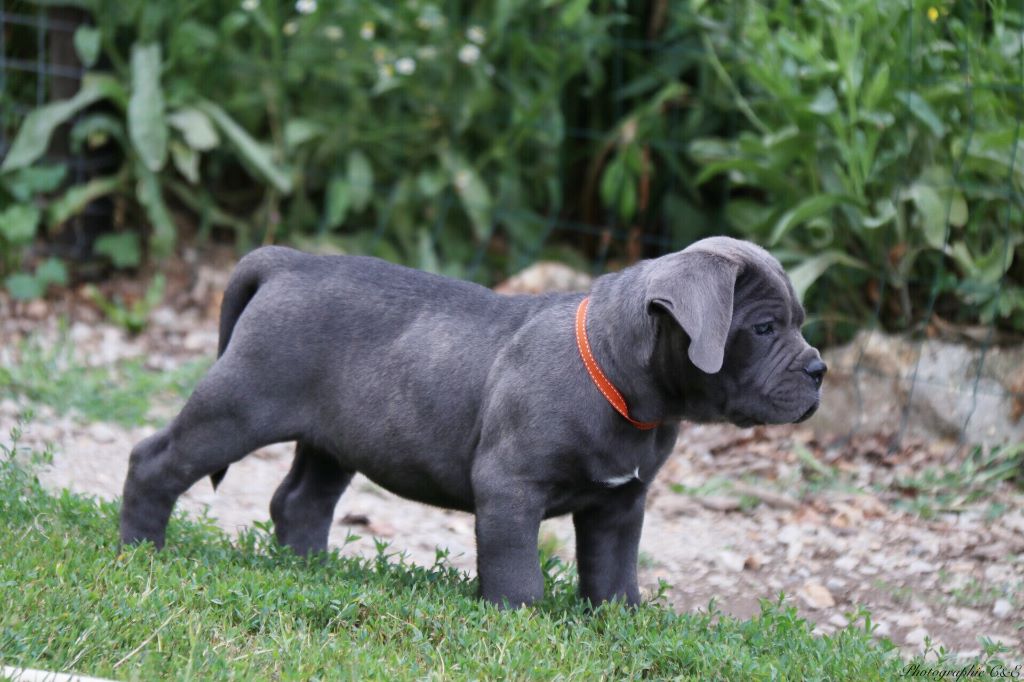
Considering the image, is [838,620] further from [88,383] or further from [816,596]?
[88,383]

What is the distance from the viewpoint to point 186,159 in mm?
7875

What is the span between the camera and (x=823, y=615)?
459 centimetres

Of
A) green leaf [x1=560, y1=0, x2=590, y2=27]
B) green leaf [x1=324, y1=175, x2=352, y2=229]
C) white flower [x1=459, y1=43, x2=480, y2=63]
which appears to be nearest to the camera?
green leaf [x1=560, y1=0, x2=590, y2=27]

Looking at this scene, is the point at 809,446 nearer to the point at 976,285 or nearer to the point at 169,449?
the point at 976,285

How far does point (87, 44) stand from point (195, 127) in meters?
0.83

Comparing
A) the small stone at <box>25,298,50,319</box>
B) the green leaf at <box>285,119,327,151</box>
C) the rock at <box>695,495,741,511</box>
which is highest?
the green leaf at <box>285,119,327,151</box>

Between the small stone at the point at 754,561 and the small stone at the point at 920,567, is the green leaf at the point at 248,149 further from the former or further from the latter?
the small stone at the point at 920,567

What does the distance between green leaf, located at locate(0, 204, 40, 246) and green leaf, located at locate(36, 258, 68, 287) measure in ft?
0.63

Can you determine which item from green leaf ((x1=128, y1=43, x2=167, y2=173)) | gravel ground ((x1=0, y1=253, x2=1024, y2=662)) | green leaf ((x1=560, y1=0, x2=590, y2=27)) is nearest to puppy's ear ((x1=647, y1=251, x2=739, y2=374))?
gravel ground ((x1=0, y1=253, x2=1024, y2=662))

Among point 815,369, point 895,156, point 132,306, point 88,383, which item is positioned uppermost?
point 895,156

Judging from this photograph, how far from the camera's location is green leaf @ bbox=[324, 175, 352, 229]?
8.15 meters

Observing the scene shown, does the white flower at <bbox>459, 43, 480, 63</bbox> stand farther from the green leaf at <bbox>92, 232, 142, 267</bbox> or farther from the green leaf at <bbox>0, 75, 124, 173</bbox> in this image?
the green leaf at <bbox>92, 232, 142, 267</bbox>

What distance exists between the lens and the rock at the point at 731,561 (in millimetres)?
4992

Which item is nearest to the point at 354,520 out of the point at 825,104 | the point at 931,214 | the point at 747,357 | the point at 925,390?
the point at 747,357
